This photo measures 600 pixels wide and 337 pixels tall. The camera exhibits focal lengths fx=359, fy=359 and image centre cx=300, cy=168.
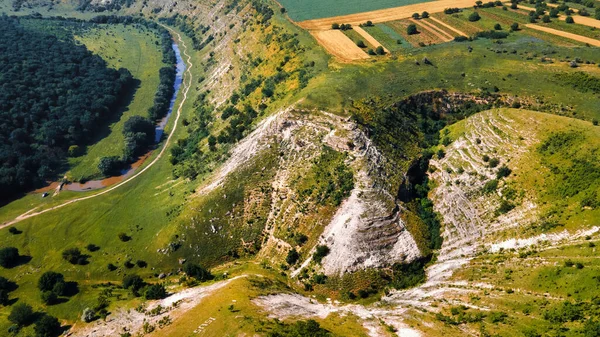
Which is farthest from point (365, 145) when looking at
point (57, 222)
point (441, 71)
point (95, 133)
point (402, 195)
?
point (95, 133)

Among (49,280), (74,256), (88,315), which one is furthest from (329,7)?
(88,315)

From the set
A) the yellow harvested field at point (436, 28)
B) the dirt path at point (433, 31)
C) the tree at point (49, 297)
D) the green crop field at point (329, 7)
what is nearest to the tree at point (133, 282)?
the tree at point (49, 297)

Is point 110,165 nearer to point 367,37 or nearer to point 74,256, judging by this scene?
point 74,256

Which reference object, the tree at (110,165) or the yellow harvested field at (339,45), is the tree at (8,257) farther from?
the yellow harvested field at (339,45)

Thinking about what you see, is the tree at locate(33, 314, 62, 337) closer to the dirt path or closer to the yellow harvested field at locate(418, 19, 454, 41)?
the dirt path

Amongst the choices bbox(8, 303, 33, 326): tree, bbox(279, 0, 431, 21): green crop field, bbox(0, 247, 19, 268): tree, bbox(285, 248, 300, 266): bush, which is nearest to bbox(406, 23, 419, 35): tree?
bbox(279, 0, 431, 21): green crop field
